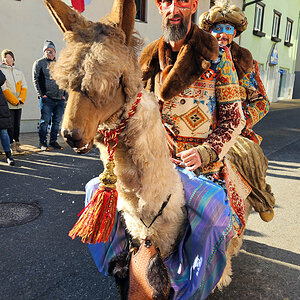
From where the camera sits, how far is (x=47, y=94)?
6.54m

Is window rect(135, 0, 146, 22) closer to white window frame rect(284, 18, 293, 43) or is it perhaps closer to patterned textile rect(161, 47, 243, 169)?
patterned textile rect(161, 47, 243, 169)

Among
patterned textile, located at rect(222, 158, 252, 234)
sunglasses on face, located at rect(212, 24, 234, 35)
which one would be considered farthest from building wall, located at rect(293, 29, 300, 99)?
patterned textile, located at rect(222, 158, 252, 234)

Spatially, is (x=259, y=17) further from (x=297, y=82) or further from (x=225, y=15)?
(x=225, y=15)

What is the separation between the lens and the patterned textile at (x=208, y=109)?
1.86 m

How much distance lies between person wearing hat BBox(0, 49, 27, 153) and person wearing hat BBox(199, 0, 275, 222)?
4.35 metres

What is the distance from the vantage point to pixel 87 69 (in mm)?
1042

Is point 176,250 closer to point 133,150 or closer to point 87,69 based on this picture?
point 133,150

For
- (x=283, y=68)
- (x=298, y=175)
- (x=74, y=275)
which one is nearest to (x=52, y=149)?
(x=74, y=275)

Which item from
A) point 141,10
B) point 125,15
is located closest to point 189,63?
point 125,15

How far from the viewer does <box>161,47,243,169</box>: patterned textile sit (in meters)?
1.86

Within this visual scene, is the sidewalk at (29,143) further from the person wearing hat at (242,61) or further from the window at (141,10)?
the window at (141,10)

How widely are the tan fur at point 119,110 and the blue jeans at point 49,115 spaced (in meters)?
5.58

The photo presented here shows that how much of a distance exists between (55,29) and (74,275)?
7930 mm

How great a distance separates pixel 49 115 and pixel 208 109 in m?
5.57
